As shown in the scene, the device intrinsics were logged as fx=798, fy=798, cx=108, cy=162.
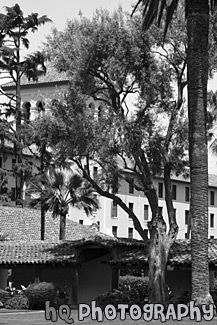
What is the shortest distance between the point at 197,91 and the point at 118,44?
A: 9132 mm

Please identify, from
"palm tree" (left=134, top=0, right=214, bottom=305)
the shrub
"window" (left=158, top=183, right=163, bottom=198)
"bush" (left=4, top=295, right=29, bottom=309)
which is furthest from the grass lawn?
"window" (left=158, top=183, right=163, bottom=198)

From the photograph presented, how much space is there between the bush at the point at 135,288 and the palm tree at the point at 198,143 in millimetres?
9145

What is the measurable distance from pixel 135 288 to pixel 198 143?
13.9 m

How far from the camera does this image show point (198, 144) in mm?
27797

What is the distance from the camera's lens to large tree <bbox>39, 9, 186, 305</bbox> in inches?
1420

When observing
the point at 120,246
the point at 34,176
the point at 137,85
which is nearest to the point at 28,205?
the point at 34,176

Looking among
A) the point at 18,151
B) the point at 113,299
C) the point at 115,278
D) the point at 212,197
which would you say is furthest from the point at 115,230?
the point at 113,299

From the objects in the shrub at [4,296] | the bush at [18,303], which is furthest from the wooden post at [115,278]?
the shrub at [4,296]

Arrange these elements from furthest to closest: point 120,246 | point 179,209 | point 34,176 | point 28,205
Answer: point 179,209
point 28,205
point 34,176
point 120,246

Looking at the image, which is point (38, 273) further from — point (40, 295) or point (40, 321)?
point (40, 321)

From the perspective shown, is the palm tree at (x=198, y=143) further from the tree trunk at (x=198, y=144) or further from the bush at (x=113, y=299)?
the bush at (x=113, y=299)

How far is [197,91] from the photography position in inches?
1101

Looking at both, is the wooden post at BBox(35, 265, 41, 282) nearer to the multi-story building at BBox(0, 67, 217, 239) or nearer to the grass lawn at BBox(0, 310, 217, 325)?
the grass lawn at BBox(0, 310, 217, 325)

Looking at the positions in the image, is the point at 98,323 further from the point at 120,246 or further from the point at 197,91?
the point at 120,246
